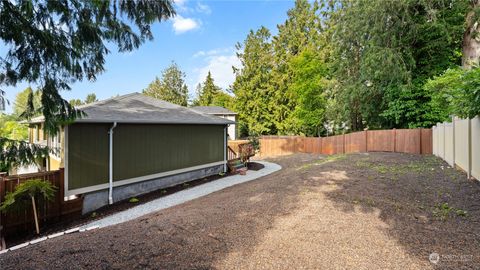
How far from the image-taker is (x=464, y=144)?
6.31 metres

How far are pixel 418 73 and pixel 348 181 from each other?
12.3m

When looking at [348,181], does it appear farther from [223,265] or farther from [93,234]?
[93,234]

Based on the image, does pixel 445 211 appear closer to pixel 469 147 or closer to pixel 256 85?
pixel 469 147

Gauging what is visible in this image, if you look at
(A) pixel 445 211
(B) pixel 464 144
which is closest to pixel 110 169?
(A) pixel 445 211

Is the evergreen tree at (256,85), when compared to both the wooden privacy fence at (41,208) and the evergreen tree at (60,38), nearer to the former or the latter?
the wooden privacy fence at (41,208)

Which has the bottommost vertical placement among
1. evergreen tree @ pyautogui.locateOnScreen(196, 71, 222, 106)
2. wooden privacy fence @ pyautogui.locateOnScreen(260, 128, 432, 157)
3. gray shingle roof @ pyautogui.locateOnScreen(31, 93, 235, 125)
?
Answer: wooden privacy fence @ pyautogui.locateOnScreen(260, 128, 432, 157)

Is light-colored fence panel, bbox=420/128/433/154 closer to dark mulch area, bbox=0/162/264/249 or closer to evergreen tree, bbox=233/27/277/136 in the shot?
dark mulch area, bbox=0/162/264/249

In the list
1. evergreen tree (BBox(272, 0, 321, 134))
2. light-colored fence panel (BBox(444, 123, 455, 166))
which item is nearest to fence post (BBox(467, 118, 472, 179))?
light-colored fence panel (BBox(444, 123, 455, 166))

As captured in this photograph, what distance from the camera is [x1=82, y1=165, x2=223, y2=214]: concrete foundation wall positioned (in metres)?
6.72

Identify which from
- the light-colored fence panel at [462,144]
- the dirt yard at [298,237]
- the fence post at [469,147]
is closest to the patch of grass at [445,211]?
the dirt yard at [298,237]

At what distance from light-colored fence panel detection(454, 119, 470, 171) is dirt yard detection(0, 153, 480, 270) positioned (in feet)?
3.88

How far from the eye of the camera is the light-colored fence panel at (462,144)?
607 cm

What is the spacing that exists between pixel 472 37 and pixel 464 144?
9.31 metres

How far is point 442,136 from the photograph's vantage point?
369 inches
